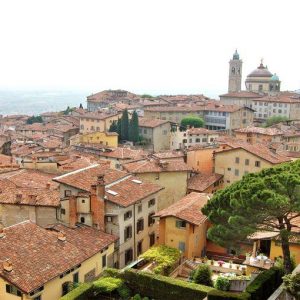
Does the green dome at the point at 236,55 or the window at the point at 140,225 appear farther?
the green dome at the point at 236,55

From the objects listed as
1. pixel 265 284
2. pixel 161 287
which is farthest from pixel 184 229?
pixel 265 284

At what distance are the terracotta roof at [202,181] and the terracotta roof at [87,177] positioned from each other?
10.4 m

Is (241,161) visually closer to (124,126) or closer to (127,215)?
(127,215)

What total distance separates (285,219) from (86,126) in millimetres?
72320

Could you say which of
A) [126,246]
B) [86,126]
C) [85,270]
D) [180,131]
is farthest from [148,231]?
[86,126]

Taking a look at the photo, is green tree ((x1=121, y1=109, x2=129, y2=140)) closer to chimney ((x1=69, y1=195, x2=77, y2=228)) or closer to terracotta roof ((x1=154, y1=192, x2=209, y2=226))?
terracotta roof ((x1=154, y1=192, x2=209, y2=226))

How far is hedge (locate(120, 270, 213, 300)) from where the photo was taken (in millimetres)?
24734

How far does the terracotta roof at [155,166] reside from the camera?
144 ft

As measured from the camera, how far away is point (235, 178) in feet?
163

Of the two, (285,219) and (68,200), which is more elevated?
(285,219)

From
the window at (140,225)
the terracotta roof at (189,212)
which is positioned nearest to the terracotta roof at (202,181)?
the terracotta roof at (189,212)

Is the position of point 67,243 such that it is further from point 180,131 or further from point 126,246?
point 180,131

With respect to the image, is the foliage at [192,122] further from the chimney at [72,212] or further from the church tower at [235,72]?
the chimney at [72,212]

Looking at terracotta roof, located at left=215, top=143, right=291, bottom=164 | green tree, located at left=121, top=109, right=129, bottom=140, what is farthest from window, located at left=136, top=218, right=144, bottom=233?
green tree, located at left=121, top=109, right=129, bottom=140
